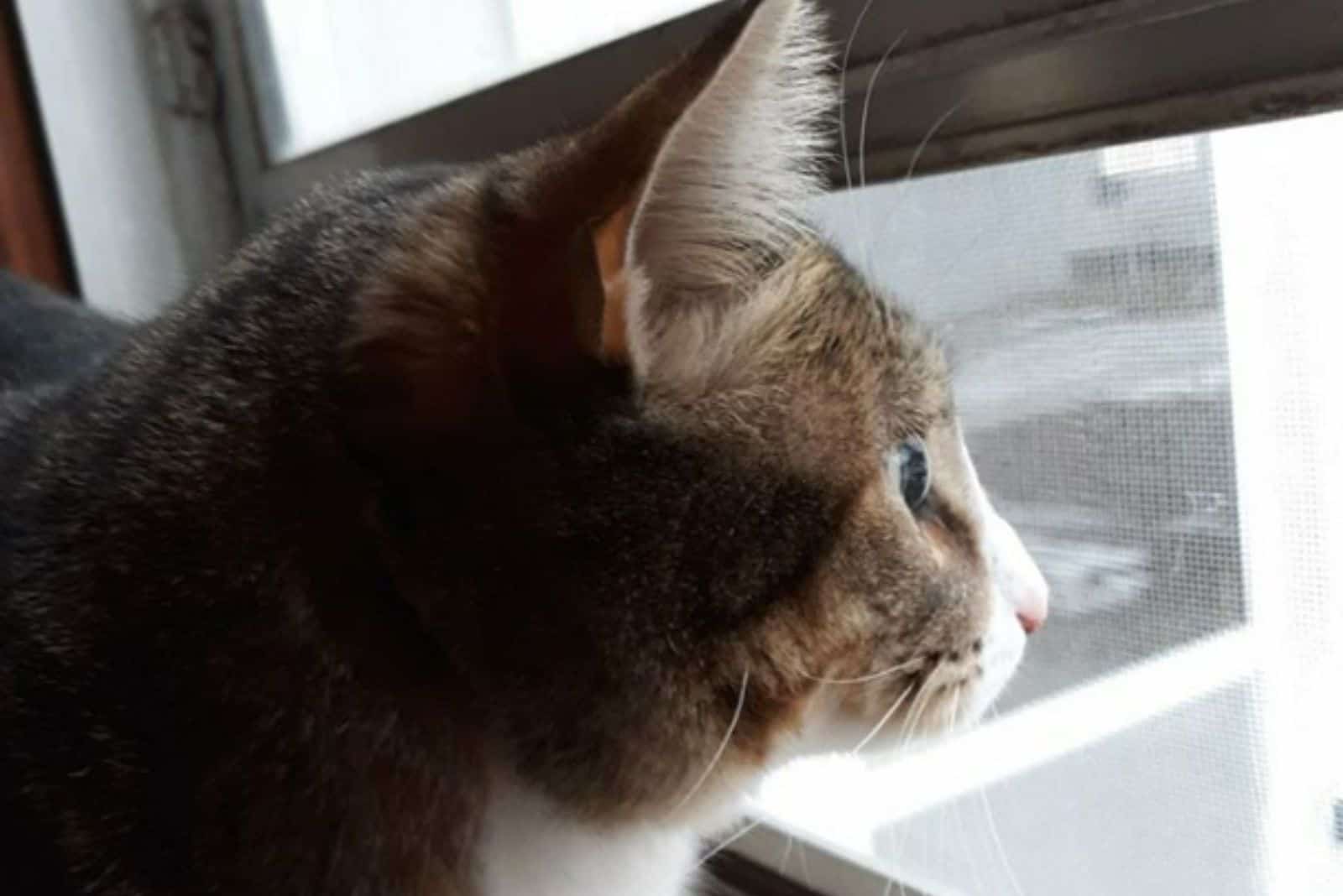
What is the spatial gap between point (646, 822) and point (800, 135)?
1.05ft

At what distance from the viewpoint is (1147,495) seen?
76 cm

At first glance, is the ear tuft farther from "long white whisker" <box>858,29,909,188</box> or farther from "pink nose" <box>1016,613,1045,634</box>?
"pink nose" <box>1016,613,1045,634</box>

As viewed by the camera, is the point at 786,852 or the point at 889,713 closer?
the point at 889,713

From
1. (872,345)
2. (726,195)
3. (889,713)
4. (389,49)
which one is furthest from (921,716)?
(389,49)

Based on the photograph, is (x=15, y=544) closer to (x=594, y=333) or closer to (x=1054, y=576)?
(x=594, y=333)

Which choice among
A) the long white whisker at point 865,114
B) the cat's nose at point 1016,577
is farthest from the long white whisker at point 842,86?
the cat's nose at point 1016,577

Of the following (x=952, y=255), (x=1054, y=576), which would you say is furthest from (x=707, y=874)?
(x=952, y=255)

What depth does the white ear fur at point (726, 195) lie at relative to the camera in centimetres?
49

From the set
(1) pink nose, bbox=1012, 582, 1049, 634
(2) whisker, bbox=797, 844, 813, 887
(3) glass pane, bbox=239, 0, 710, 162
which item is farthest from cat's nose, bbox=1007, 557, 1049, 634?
(3) glass pane, bbox=239, 0, 710, 162

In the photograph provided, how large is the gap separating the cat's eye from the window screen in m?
0.12

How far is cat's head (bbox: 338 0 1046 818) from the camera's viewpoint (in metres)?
0.53

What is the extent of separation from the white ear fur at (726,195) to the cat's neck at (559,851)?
205mm

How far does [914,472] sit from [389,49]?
2.63 feet

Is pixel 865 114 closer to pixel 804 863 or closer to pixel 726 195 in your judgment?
pixel 726 195
